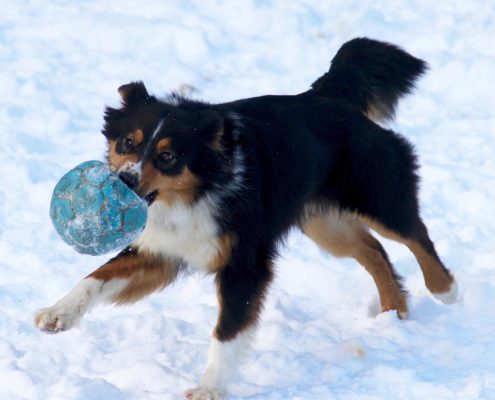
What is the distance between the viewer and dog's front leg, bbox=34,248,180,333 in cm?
509

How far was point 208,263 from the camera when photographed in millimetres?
5156

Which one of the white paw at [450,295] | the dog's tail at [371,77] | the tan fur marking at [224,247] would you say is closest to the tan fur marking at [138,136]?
the tan fur marking at [224,247]

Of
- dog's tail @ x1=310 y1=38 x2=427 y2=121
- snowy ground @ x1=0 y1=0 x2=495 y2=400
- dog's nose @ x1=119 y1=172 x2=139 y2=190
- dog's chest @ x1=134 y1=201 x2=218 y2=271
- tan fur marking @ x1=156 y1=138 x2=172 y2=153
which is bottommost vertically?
snowy ground @ x1=0 y1=0 x2=495 y2=400

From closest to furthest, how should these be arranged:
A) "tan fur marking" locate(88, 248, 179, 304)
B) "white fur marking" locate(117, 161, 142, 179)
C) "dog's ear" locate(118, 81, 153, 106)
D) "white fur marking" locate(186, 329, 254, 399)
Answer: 1. "white fur marking" locate(117, 161, 142, 179)
2. "white fur marking" locate(186, 329, 254, 399)
3. "dog's ear" locate(118, 81, 153, 106)
4. "tan fur marking" locate(88, 248, 179, 304)

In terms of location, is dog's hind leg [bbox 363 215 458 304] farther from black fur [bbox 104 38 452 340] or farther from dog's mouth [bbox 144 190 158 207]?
dog's mouth [bbox 144 190 158 207]

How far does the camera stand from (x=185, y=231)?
513 cm

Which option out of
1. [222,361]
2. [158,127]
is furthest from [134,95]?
[222,361]

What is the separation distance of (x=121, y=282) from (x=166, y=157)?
0.97m

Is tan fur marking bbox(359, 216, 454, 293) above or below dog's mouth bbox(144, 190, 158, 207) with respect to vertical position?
below

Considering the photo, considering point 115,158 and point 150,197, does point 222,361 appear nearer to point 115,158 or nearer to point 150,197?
point 150,197

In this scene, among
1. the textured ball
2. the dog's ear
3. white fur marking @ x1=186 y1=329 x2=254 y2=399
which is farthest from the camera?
the dog's ear

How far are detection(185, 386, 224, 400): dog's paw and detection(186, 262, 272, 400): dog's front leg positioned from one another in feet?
0.16

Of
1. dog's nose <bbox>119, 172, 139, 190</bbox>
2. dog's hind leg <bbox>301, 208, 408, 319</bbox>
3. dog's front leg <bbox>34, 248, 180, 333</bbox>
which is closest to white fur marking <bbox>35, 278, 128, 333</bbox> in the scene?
dog's front leg <bbox>34, 248, 180, 333</bbox>

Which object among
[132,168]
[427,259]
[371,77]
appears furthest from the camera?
[371,77]
